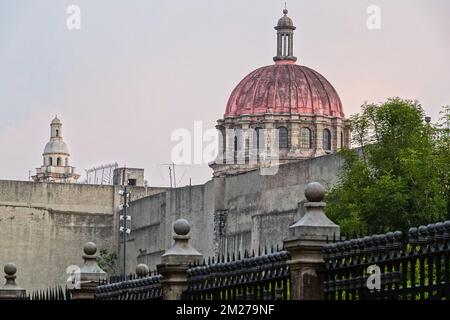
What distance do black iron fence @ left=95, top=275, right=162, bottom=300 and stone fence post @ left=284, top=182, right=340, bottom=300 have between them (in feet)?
8.55

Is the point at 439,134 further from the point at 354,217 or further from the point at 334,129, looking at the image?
the point at 334,129

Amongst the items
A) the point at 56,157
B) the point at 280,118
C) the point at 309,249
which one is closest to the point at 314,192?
the point at 309,249

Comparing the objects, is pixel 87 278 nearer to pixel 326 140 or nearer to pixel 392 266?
pixel 392 266

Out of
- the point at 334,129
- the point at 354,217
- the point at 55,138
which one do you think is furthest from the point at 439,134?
the point at 55,138

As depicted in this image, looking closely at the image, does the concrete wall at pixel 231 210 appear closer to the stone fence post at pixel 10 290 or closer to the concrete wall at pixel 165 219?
the concrete wall at pixel 165 219

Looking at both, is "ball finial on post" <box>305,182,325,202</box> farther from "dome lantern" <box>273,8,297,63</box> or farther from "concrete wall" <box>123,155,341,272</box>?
"dome lantern" <box>273,8,297,63</box>

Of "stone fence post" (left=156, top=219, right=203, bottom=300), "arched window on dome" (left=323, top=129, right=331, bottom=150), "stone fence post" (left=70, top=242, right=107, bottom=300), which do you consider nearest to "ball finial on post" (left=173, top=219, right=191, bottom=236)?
"stone fence post" (left=156, top=219, right=203, bottom=300)

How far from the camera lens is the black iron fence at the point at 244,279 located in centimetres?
1152

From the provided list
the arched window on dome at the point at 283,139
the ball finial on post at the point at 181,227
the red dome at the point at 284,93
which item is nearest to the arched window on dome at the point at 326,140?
the red dome at the point at 284,93

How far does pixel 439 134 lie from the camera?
45.6 m

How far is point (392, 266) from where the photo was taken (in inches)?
404

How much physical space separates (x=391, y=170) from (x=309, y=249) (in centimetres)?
3243

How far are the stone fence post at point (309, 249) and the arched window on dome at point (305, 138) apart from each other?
6650 centimetres

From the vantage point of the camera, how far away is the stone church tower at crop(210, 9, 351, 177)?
7594cm
